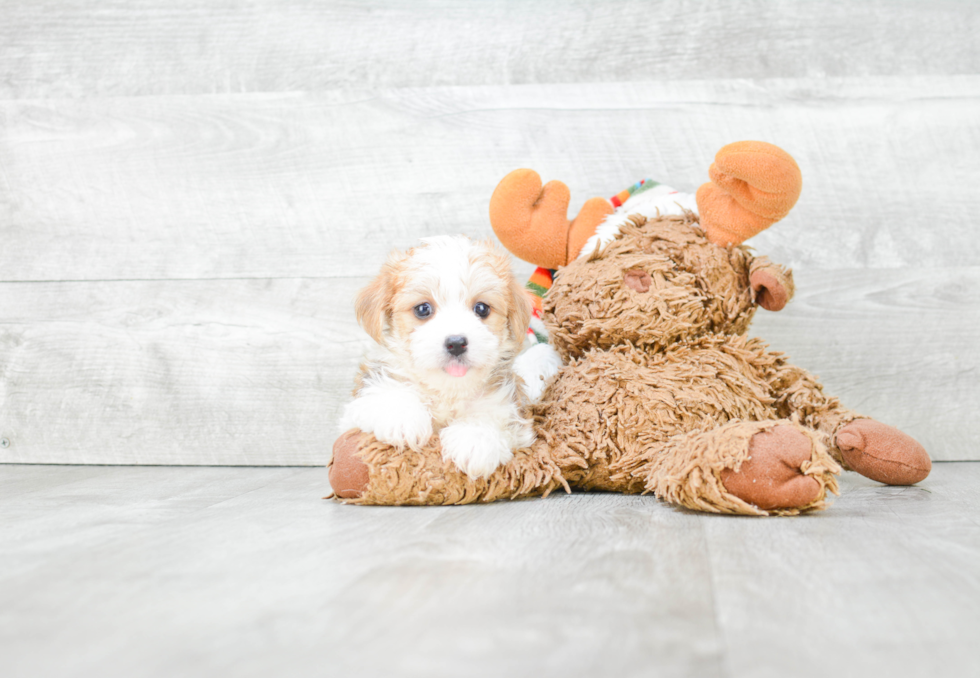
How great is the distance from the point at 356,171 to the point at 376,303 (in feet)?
2.26

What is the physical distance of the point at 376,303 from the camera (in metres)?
1.32

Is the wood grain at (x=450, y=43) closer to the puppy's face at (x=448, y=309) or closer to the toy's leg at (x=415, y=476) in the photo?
the puppy's face at (x=448, y=309)

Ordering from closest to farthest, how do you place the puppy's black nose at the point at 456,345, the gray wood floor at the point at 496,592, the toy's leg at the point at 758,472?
the gray wood floor at the point at 496,592 < the toy's leg at the point at 758,472 < the puppy's black nose at the point at 456,345

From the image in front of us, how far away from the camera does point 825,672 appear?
58cm

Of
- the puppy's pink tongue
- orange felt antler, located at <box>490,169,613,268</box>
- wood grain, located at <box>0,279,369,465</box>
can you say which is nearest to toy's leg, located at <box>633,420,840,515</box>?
the puppy's pink tongue

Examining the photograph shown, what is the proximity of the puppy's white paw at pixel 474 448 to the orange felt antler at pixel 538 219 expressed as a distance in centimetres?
42

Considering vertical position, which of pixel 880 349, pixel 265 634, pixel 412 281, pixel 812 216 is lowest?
pixel 265 634

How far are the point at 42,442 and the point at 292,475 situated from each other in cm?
73

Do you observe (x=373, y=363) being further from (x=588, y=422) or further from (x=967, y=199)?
(x=967, y=199)

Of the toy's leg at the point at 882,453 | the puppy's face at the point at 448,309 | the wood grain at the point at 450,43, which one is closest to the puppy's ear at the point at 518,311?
the puppy's face at the point at 448,309

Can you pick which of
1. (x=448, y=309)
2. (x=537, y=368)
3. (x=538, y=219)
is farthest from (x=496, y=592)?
(x=538, y=219)

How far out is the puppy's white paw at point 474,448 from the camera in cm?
122

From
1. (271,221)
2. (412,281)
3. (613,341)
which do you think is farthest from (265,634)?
(271,221)

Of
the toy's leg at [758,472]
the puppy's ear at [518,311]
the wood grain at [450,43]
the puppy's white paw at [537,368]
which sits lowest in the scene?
the toy's leg at [758,472]
